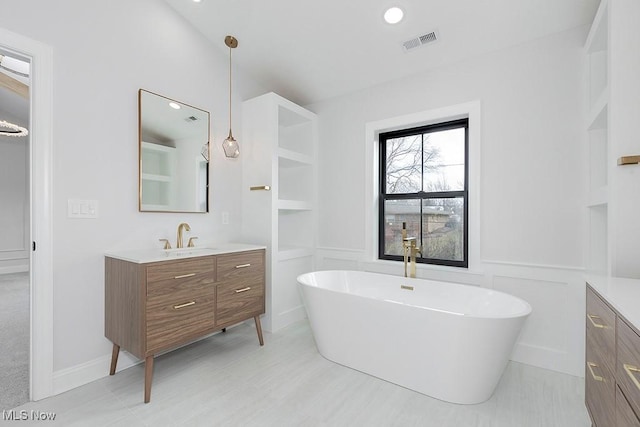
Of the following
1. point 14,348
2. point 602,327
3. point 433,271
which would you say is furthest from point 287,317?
point 602,327

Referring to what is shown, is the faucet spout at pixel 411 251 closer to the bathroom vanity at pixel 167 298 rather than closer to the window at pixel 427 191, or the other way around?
the window at pixel 427 191

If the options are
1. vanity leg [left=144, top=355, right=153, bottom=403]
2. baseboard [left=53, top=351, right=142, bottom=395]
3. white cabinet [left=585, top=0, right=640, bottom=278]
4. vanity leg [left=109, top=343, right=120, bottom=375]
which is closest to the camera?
white cabinet [left=585, top=0, right=640, bottom=278]

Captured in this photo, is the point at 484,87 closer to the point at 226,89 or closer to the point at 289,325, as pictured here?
the point at 226,89

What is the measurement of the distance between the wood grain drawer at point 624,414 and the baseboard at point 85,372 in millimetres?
2848

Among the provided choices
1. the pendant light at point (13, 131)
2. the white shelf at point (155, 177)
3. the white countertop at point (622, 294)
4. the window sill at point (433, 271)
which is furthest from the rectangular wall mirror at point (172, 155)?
the pendant light at point (13, 131)

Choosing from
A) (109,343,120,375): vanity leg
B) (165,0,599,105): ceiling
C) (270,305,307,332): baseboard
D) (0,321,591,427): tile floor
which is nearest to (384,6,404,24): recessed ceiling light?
(165,0,599,105): ceiling

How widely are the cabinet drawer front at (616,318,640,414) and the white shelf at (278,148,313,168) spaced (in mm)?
2750

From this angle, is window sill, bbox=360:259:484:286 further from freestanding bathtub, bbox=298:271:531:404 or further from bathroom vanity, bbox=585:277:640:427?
bathroom vanity, bbox=585:277:640:427

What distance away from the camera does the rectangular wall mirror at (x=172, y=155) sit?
240 cm

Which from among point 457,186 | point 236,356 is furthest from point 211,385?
point 457,186

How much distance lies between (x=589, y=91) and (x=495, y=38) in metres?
0.79

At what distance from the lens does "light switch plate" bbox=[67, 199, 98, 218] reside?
1995 millimetres

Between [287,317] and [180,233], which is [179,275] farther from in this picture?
[287,317]

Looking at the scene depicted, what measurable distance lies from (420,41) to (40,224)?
10.2ft
